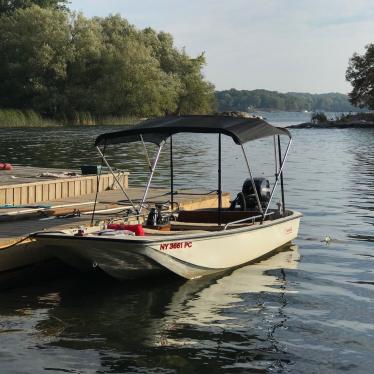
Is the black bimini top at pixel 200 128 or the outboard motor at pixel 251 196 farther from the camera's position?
the outboard motor at pixel 251 196

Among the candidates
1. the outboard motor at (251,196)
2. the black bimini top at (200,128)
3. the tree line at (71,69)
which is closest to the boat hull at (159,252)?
the outboard motor at (251,196)

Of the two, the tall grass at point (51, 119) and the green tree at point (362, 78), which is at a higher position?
the green tree at point (362, 78)

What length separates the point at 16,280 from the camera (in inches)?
463

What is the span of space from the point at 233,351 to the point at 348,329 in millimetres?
1888

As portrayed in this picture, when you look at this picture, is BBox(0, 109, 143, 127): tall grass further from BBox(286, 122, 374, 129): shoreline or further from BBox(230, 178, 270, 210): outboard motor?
BBox(230, 178, 270, 210): outboard motor

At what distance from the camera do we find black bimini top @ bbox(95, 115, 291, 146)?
12484mm

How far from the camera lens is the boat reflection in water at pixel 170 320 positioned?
8.70 m

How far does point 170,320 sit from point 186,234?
Answer: 2130 millimetres

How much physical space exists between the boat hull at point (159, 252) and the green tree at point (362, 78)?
315 feet

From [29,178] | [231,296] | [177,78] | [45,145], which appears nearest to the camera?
[231,296]

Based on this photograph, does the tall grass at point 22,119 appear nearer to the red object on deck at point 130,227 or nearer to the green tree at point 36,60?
the green tree at point 36,60

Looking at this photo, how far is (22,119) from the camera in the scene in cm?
7938

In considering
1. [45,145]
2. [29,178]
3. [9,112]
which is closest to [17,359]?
[29,178]

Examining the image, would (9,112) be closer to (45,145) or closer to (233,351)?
(45,145)
